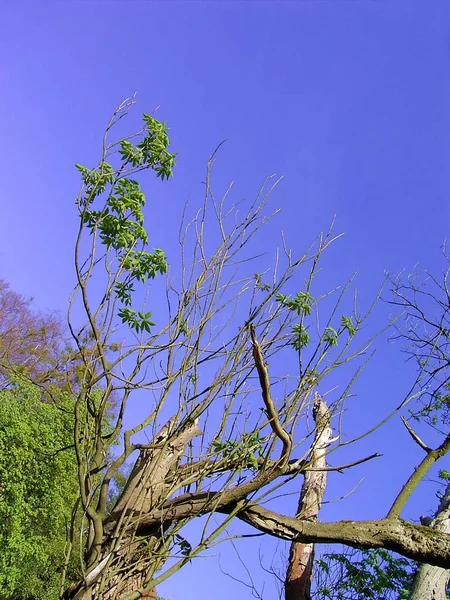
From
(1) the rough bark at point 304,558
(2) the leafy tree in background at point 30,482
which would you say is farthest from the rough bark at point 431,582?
(2) the leafy tree in background at point 30,482

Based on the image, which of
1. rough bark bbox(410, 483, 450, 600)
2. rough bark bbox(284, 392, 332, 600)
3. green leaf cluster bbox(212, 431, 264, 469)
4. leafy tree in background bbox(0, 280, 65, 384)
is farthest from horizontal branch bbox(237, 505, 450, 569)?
leafy tree in background bbox(0, 280, 65, 384)

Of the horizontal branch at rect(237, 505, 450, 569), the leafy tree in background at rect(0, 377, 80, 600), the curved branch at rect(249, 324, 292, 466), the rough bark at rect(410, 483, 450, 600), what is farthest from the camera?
the leafy tree in background at rect(0, 377, 80, 600)

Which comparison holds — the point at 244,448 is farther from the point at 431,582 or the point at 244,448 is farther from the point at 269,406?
the point at 431,582

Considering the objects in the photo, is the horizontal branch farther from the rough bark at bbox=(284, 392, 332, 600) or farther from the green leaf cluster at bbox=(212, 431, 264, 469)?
the rough bark at bbox=(284, 392, 332, 600)

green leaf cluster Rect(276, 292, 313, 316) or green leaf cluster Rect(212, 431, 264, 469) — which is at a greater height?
green leaf cluster Rect(276, 292, 313, 316)

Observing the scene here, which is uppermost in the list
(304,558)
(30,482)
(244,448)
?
(30,482)

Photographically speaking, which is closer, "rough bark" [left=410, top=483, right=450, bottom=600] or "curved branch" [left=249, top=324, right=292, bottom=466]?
"curved branch" [left=249, top=324, right=292, bottom=466]

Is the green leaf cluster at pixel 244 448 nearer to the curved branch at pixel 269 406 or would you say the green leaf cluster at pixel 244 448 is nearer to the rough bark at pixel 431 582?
the curved branch at pixel 269 406

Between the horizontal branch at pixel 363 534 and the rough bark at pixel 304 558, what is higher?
the rough bark at pixel 304 558

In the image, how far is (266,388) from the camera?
2.87 meters

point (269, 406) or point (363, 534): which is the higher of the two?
point (269, 406)

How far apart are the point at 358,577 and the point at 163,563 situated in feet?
26.1

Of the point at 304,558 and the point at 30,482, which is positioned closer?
the point at 304,558

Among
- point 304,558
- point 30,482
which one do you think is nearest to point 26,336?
point 30,482
